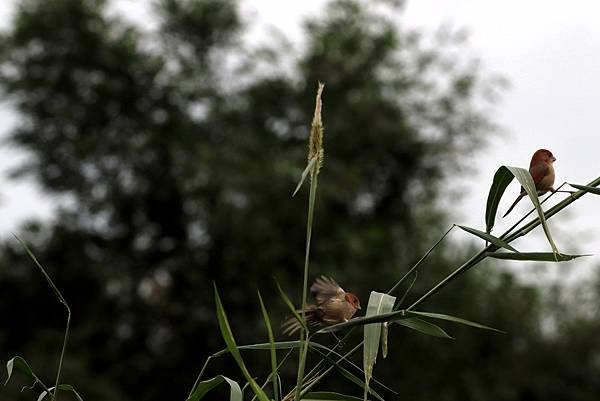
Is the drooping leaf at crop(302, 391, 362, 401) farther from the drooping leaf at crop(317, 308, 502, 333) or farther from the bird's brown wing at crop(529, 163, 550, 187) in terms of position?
the bird's brown wing at crop(529, 163, 550, 187)

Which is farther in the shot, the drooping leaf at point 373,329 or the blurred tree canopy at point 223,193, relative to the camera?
the blurred tree canopy at point 223,193

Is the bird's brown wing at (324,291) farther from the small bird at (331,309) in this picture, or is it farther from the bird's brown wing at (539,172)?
the bird's brown wing at (539,172)

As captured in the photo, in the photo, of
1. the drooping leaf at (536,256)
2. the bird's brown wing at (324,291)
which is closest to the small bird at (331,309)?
the bird's brown wing at (324,291)

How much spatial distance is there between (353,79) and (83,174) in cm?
291

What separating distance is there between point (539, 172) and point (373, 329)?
16cm

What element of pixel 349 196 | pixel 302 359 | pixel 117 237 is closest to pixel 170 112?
pixel 117 237

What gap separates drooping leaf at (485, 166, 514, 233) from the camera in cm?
79

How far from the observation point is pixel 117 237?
11.7m

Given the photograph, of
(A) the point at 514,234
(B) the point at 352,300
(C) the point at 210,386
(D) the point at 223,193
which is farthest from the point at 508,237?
(D) the point at 223,193

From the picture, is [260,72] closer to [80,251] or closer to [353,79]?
[353,79]

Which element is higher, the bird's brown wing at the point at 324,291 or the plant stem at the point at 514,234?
the plant stem at the point at 514,234

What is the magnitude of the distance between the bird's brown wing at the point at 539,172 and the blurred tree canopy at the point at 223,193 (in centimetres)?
984

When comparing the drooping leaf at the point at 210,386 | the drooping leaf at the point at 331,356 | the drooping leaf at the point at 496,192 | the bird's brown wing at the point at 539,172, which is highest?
the bird's brown wing at the point at 539,172

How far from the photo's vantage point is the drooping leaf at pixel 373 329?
A: 74 cm
